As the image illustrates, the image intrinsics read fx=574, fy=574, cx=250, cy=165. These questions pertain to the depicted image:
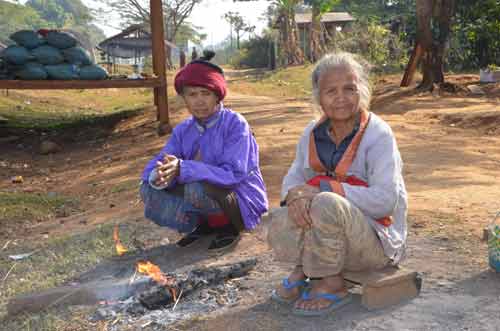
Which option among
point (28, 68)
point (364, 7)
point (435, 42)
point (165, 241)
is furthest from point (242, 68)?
point (165, 241)

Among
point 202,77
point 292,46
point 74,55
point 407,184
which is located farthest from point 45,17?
point 202,77

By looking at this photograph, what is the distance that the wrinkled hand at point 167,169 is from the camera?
3303 millimetres

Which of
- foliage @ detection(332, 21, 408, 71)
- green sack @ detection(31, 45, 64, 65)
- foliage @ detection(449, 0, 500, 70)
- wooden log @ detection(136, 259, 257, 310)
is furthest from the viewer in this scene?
foliage @ detection(332, 21, 408, 71)

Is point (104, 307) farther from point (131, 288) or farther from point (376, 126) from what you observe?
point (376, 126)

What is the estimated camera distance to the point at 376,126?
256 cm

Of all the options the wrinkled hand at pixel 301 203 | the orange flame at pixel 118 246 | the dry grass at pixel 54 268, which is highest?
the wrinkled hand at pixel 301 203

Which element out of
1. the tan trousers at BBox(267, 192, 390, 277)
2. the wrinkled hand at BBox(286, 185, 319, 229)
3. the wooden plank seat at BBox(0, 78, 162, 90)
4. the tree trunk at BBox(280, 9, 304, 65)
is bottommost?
the tan trousers at BBox(267, 192, 390, 277)

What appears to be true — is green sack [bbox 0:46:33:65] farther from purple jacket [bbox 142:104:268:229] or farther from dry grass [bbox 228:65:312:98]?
dry grass [bbox 228:65:312:98]

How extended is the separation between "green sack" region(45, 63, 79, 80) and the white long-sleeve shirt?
694 centimetres

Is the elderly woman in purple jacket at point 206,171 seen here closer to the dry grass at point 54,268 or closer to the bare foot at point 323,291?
Result: the dry grass at point 54,268

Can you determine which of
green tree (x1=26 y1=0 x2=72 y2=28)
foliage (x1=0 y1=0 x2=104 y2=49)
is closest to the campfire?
foliage (x1=0 y1=0 x2=104 y2=49)

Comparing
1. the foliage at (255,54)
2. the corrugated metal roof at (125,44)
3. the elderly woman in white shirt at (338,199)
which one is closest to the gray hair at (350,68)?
the elderly woman in white shirt at (338,199)

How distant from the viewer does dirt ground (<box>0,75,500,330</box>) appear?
247 centimetres

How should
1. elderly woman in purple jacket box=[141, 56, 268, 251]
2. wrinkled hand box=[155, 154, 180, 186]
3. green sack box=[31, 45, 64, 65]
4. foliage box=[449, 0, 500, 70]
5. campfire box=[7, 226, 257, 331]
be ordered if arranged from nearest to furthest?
campfire box=[7, 226, 257, 331], wrinkled hand box=[155, 154, 180, 186], elderly woman in purple jacket box=[141, 56, 268, 251], green sack box=[31, 45, 64, 65], foliage box=[449, 0, 500, 70]
